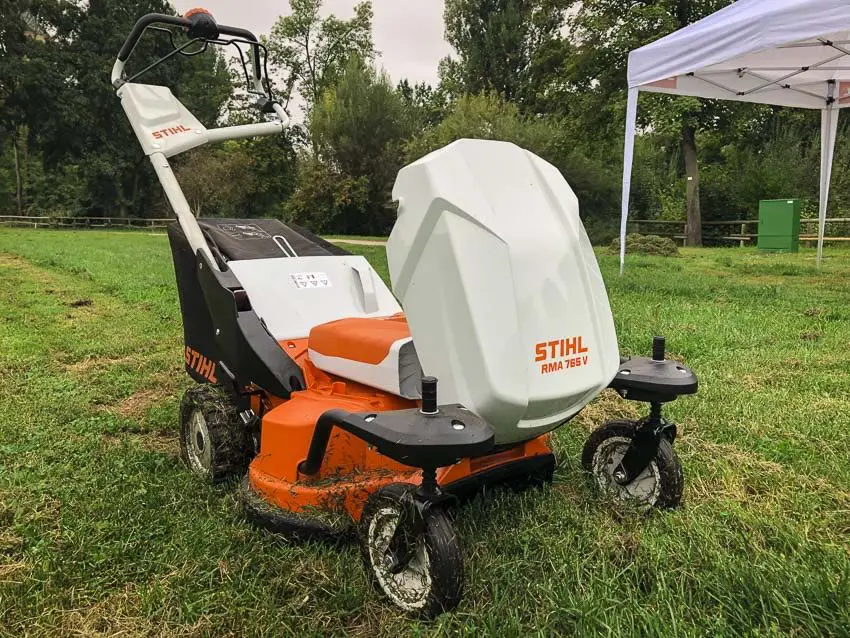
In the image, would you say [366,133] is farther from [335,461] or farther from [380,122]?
[335,461]

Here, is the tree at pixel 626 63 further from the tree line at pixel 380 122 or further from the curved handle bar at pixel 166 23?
the curved handle bar at pixel 166 23

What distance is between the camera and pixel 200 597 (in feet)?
6.55

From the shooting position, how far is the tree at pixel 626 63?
18.3 m

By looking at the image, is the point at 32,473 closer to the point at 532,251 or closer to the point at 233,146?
the point at 532,251

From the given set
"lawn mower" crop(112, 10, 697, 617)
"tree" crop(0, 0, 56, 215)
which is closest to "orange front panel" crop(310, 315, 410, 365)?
"lawn mower" crop(112, 10, 697, 617)

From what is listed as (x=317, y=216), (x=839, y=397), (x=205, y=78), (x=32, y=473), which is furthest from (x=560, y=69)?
(x=205, y=78)

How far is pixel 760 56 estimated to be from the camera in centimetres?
847

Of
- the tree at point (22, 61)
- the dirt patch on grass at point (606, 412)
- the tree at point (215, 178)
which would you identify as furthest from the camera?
the tree at point (22, 61)

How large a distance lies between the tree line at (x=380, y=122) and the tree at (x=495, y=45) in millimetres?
99

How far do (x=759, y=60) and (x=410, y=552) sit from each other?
8851 millimetres

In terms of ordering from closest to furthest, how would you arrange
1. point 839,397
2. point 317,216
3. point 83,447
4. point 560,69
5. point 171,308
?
1. point 83,447
2. point 839,397
3. point 171,308
4. point 560,69
5. point 317,216

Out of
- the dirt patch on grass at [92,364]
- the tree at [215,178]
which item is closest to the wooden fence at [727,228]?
the dirt patch on grass at [92,364]

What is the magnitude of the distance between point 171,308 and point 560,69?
741 inches

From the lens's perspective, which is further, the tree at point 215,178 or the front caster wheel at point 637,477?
the tree at point 215,178
